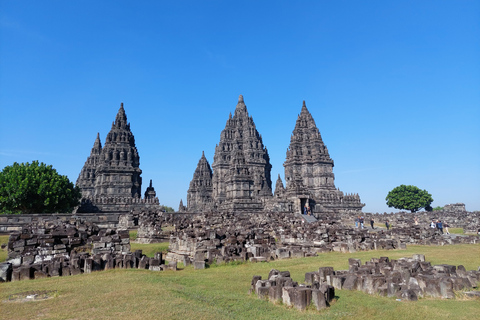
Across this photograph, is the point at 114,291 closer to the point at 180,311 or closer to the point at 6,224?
the point at 180,311

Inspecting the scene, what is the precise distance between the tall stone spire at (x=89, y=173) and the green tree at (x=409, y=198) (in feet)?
212

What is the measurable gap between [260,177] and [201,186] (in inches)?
534

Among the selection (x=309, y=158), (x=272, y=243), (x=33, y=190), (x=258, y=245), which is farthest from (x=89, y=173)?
(x=258, y=245)

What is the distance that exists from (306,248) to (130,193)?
3905cm

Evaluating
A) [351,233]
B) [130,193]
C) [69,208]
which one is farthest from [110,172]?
[351,233]

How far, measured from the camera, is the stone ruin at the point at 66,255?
9.36 meters

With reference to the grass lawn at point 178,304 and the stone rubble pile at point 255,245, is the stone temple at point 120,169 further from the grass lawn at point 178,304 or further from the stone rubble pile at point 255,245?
the grass lawn at point 178,304

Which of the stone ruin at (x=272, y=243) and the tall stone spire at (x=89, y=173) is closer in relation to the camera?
the stone ruin at (x=272, y=243)

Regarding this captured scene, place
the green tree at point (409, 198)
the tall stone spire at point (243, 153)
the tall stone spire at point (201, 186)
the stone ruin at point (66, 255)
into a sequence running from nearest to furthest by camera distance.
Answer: the stone ruin at point (66, 255)
the tall stone spire at point (243, 153)
the tall stone spire at point (201, 186)
the green tree at point (409, 198)

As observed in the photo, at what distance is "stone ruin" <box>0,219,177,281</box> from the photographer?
9357mm

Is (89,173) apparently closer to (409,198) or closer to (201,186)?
(201,186)

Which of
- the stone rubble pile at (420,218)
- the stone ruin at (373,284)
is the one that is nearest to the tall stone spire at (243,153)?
the stone rubble pile at (420,218)

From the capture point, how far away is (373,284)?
23.5 feet

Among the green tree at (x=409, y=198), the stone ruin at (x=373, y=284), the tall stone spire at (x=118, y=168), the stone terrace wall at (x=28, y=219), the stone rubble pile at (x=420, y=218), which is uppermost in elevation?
the tall stone spire at (x=118, y=168)
